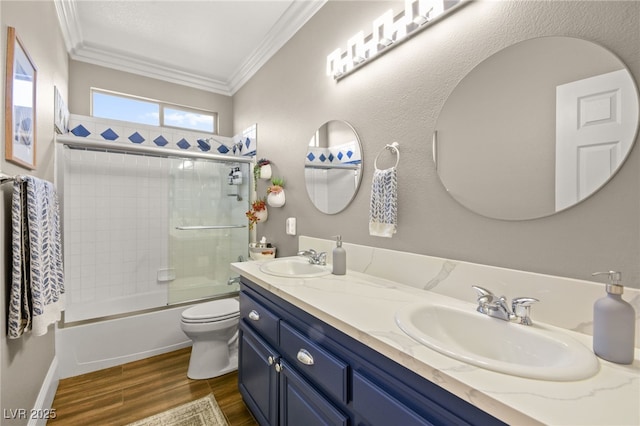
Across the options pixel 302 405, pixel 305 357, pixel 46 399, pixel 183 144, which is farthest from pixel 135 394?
pixel 183 144

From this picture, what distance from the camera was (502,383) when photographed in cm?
57

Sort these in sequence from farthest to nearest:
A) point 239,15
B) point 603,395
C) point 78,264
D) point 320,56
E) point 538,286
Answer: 1. point 78,264
2. point 239,15
3. point 320,56
4. point 538,286
5. point 603,395

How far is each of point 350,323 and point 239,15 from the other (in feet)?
7.66

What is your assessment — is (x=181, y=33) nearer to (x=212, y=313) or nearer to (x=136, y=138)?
(x=136, y=138)

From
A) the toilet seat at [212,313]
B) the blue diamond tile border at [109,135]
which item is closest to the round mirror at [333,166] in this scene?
the toilet seat at [212,313]

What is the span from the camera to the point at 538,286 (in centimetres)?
90

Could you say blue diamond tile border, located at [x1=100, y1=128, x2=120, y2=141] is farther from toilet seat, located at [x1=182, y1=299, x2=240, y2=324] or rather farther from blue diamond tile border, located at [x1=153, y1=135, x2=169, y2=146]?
toilet seat, located at [x1=182, y1=299, x2=240, y2=324]

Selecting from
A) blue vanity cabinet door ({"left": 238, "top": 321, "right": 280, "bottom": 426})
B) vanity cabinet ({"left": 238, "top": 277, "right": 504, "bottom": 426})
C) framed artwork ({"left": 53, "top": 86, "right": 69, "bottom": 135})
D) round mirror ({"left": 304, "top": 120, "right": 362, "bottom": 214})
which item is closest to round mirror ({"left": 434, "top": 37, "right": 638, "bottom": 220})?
round mirror ({"left": 304, "top": 120, "right": 362, "bottom": 214})

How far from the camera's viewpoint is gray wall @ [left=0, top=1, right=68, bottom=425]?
1149 millimetres

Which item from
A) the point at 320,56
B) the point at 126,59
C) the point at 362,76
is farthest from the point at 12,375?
the point at 126,59

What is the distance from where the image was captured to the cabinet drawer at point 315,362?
904mm

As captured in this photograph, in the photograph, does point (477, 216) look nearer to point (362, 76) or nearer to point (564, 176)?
point (564, 176)

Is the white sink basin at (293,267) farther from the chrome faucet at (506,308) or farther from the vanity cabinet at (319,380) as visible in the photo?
the chrome faucet at (506,308)

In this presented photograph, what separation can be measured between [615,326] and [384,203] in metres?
0.88
